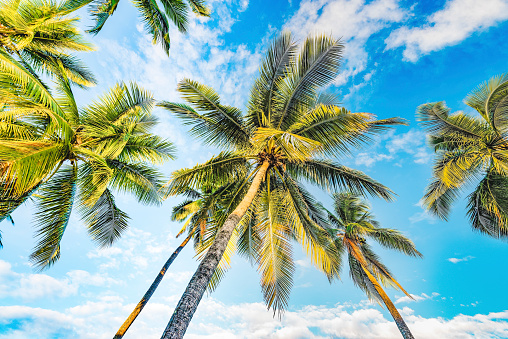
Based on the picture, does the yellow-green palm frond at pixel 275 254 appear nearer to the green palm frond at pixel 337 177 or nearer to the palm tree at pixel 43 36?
the green palm frond at pixel 337 177

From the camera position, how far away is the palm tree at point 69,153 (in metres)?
4.98

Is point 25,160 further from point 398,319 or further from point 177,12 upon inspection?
point 398,319

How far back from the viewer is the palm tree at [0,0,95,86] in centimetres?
609

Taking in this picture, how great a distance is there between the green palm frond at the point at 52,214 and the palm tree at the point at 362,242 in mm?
10982

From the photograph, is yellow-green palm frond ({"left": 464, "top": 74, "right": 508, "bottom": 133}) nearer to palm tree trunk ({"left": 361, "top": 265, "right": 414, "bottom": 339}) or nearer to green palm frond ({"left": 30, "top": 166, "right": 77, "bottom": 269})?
palm tree trunk ({"left": 361, "top": 265, "right": 414, "bottom": 339})

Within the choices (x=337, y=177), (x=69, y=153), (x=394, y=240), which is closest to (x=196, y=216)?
(x=69, y=153)

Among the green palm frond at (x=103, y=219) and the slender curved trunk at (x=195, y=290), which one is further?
the green palm frond at (x=103, y=219)

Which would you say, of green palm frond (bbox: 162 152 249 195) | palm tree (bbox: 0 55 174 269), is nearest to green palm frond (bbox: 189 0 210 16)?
palm tree (bbox: 0 55 174 269)

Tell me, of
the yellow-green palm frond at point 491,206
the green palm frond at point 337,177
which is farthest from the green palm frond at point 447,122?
the green palm frond at point 337,177

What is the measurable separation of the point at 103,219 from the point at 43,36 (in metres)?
6.59

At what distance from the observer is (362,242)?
48.9ft

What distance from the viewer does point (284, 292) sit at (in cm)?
725

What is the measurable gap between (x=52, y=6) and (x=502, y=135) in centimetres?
1741

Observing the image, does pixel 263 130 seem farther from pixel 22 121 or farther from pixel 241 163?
pixel 22 121
